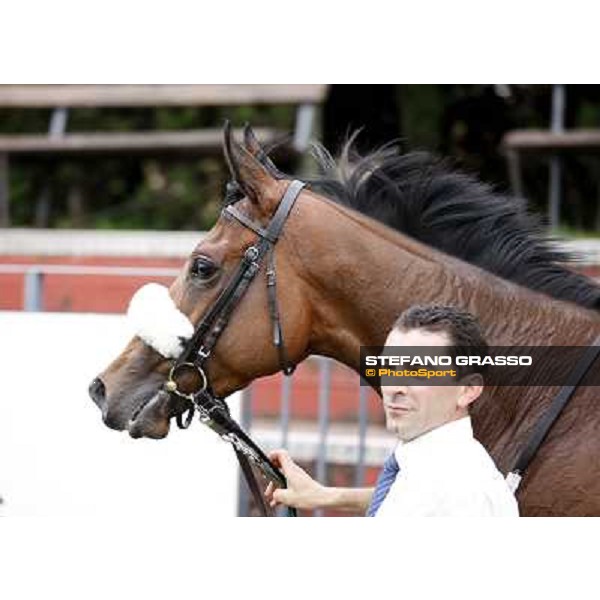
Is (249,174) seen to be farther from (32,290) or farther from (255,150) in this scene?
(32,290)

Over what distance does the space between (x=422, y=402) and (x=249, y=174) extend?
113 centimetres

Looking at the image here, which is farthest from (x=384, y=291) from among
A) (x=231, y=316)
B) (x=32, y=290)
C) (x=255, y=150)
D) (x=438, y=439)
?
(x=32, y=290)

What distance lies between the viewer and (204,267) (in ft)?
10.5

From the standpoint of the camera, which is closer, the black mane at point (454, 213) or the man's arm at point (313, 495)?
the man's arm at point (313, 495)

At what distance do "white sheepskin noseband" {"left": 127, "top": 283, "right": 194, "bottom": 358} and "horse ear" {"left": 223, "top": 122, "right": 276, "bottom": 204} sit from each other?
0.41m

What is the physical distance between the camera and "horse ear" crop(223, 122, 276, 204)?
10.5ft

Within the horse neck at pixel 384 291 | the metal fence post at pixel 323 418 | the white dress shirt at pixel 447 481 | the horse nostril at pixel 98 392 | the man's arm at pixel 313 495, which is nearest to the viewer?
the white dress shirt at pixel 447 481

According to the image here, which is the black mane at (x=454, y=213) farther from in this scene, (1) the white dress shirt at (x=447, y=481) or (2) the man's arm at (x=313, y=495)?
(1) the white dress shirt at (x=447, y=481)

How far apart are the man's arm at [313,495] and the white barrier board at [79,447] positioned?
1926 mm

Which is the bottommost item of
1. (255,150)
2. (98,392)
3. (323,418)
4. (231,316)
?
(323,418)

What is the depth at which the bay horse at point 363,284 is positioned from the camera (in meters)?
3.19

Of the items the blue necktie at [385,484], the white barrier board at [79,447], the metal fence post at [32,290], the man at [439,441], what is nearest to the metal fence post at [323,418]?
the white barrier board at [79,447]

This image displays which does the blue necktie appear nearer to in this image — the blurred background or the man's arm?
the man's arm

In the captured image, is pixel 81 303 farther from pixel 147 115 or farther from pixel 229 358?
pixel 147 115
